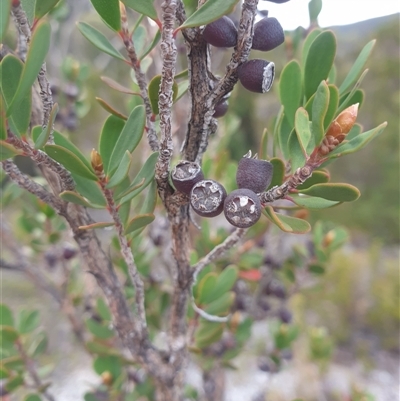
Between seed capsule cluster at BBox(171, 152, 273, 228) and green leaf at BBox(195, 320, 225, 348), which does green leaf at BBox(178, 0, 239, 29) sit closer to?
seed capsule cluster at BBox(171, 152, 273, 228)

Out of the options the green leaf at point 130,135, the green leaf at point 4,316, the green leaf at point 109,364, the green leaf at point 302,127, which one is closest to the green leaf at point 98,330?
the green leaf at point 109,364

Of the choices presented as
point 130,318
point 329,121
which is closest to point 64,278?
point 130,318

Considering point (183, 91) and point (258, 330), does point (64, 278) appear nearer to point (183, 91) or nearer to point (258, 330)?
point (183, 91)

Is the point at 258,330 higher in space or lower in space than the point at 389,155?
lower

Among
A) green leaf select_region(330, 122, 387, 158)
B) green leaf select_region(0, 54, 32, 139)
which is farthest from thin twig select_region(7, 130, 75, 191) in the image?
green leaf select_region(330, 122, 387, 158)

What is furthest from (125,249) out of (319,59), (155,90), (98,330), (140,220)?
(98,330)
